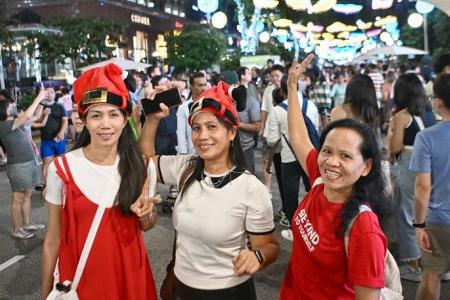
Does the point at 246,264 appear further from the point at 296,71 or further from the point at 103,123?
the point at 296,71

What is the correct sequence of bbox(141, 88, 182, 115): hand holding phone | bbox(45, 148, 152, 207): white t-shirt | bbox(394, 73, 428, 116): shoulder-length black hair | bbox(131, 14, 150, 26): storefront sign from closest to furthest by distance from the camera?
bbox(45, 148, 152, 207): white t-shirt, bbox(141, 88, 182, 115): hand holding phone, bbox(394, 73, 428, 116): shoulder-length black hair, bbox(131, 14, 150, 26): storefront sign

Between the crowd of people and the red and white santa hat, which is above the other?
the red and white santa hat

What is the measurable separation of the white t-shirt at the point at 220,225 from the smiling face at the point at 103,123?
52cm

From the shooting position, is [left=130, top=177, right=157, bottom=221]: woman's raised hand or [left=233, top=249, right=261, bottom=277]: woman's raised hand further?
[left=130, top=177, right=157, bottom=221]: woman's raised hand

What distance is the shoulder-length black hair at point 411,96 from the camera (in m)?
4.67

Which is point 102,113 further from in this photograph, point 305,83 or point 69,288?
point 305,83

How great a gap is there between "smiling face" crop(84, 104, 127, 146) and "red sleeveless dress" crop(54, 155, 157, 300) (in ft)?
0.74

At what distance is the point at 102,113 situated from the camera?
7.84ft

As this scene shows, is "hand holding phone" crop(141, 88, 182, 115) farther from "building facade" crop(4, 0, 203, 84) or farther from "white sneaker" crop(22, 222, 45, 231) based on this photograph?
"building facade" crop(4, 0, 203, 84)

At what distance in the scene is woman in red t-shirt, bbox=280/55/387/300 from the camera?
1913mm

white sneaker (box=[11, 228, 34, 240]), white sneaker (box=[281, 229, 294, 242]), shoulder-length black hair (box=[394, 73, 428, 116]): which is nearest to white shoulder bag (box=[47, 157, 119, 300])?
shoulder-length black hair (box=[394, 73, 428, 116])

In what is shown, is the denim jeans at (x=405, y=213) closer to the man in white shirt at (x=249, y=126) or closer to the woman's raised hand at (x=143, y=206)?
the man in white shirt at (x=249, y=126)

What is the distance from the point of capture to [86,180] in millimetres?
2391

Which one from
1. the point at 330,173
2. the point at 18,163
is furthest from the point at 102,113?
the point at 18,163
